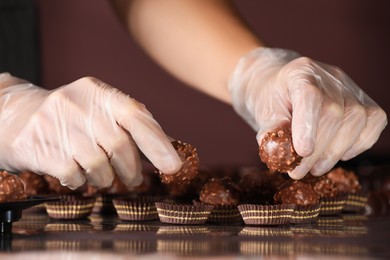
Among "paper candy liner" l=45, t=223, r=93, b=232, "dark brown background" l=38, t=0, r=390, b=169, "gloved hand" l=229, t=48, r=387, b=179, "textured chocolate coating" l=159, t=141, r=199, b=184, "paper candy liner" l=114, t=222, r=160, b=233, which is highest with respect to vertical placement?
"dark brown background" l=38, t=0, r=390, b=169

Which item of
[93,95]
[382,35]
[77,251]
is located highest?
[382,35]

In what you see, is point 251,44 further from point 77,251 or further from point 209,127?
point 209,127

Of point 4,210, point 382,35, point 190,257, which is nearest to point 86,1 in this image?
point 382,35

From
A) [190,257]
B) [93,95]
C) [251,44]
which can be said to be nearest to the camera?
[190,257]

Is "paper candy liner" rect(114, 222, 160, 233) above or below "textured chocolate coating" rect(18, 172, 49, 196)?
below

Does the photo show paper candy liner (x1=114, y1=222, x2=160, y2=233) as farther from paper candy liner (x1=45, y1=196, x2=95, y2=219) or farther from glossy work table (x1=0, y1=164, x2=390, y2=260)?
paper candy liner (x1=45, y1=196, x2=95, y2=219)

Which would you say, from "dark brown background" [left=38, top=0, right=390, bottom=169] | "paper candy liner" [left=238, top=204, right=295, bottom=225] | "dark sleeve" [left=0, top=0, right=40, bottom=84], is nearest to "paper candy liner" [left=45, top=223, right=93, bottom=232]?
"paper candy liner" [left=238, top=204, right=295, bottom=225]

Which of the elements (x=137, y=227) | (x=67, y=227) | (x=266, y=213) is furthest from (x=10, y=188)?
(x=266, y=213)

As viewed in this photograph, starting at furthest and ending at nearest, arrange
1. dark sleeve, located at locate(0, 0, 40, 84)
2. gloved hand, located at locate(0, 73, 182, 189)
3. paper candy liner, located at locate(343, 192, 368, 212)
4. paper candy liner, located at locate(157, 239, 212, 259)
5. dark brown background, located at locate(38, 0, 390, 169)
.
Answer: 1. dark brown background, located at locate(38, 0, 390, 169)
2. dark sleeve, located at locate(0, 0, 40, 84)
3. paper candy liner, located at locate(343, 192, 368, 212)
4. gloved hand, located at locate(0, 73, 182, 189)
5. paper candy liner, located at locate(157, 239, 212, 259)
